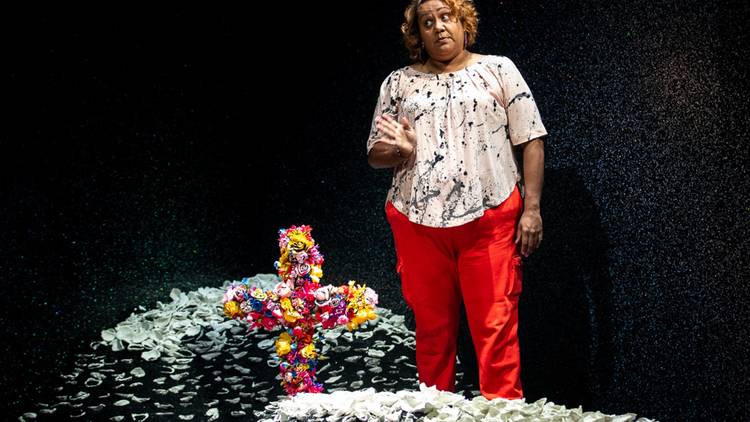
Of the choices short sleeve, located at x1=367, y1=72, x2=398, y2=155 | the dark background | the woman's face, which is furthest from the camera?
short sleeve, located at x1=367, y1=72, x2=398, y2=155

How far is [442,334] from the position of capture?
9.02ft

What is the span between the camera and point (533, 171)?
2625 mm

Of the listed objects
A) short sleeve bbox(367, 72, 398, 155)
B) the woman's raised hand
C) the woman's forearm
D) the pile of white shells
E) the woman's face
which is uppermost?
the woman's face

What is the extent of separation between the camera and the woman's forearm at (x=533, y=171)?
261 cm

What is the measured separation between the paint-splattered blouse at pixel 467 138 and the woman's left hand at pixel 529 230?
0.36 feet

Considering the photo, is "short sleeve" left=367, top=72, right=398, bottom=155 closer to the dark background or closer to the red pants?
the red pants

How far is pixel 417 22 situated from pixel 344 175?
1.52m

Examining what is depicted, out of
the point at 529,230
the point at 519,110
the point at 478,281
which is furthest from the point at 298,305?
the point at 519,110

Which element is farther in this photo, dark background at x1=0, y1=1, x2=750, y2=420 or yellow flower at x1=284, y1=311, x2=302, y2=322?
yellow flower at x1=284, y1=311, x2=302, y2=322

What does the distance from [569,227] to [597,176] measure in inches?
10.1

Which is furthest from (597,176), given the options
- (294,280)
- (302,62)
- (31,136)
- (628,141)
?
(31,136)

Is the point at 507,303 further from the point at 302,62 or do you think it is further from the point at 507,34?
the point at 302,62

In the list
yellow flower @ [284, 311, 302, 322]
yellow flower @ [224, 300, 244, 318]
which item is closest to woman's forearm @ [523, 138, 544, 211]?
yellow flower @ [284, 311, 302, 322]

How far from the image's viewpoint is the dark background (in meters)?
2.51
